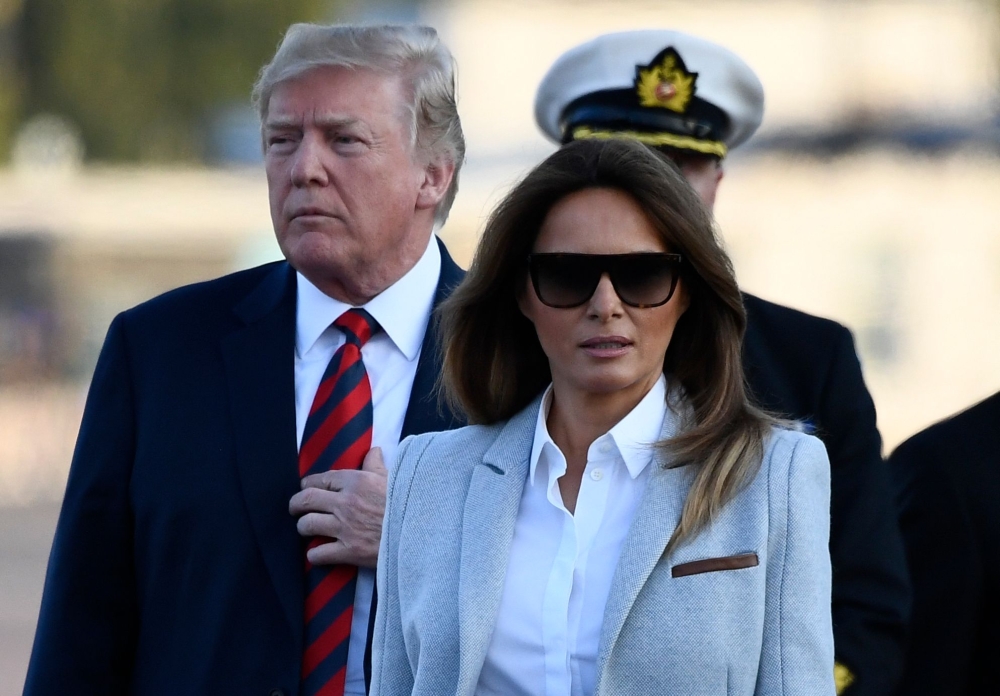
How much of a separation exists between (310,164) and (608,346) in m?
0.99

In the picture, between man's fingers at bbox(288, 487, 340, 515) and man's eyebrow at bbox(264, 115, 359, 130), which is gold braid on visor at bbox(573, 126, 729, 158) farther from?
man's fingers at bbox(288, 487, 340, 515)

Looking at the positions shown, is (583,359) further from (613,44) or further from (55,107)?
(55,107)

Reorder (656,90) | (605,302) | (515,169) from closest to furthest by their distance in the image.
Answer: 1. (605,302)
2. (656,90)
3. (515,169)

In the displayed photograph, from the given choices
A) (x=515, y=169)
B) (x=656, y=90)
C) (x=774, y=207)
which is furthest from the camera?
(x=774, y=207)

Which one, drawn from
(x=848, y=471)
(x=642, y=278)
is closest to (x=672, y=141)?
(x=848, y=471)

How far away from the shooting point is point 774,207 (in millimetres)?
22062

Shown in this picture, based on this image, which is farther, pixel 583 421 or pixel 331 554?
pixel 331 554

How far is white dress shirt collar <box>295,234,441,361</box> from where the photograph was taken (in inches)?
126

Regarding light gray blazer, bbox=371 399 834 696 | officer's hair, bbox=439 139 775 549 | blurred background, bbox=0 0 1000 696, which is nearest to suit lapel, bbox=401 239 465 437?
officer's hair, bbox=439 139 775 549

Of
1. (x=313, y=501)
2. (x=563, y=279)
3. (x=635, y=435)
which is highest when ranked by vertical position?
(x=563, y=279)

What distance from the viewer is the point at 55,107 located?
27.9 meters

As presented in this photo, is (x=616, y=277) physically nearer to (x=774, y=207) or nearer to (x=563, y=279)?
(x=563, y=279)

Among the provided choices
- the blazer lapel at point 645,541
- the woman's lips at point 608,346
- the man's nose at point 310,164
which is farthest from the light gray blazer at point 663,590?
the man's nose at point 310,164

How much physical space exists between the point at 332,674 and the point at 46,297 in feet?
75.8
